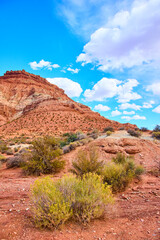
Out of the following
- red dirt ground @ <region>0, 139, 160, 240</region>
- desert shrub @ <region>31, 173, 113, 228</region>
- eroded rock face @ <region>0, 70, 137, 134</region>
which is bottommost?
red dirt ground @ <region>0, 139, 160, 240</region>

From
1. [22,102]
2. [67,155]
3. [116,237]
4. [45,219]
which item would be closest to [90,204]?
[116,237]

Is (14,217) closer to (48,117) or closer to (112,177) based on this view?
(112,177)

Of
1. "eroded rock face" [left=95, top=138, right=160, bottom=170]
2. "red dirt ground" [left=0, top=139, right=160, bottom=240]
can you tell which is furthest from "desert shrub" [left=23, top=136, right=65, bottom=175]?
"eroded rock face" [left=95, top=138, right=160, bottom=170]

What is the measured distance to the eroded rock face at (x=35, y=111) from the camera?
3781 cm

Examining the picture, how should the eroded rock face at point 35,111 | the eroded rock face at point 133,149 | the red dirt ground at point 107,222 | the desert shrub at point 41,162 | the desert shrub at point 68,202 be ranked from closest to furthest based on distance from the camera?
the red dirt ground at point 107,222
the desert shrub at point 68,202
the desert shrub at point 41,162
the eroded rock face at point 133,149
the eroded rock face at point 35,111

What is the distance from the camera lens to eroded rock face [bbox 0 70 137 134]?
37.8 m

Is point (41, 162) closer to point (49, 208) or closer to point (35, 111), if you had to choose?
point (49, 208)

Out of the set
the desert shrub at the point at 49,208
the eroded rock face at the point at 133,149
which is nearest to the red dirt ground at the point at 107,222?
the desert shrub at the point at 49,208

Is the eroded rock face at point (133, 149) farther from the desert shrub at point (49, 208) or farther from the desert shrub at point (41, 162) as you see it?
the desert shrub at point (49, 208)

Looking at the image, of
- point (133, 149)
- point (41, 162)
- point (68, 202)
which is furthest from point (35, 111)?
point (68, 202)

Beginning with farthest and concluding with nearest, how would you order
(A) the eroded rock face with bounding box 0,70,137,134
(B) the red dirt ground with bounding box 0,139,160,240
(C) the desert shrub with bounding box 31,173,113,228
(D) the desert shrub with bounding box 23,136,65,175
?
(A) the eroded rock face with bounding box 0,70,137,134, (D) the desert shrub with bounding box 23,136,65,175, (C) the desert shrub with bounding box 31,173,113,228, (B) the red dirt ground with bounding box 0,139,160,240

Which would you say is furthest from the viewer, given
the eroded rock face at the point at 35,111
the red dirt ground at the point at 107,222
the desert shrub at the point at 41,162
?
the eroded rock face at the point at 35,111

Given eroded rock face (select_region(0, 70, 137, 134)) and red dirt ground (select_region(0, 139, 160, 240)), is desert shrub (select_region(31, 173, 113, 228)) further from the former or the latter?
eroded rock face (select_region(0, 70, 137, 134))

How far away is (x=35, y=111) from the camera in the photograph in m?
45.7
